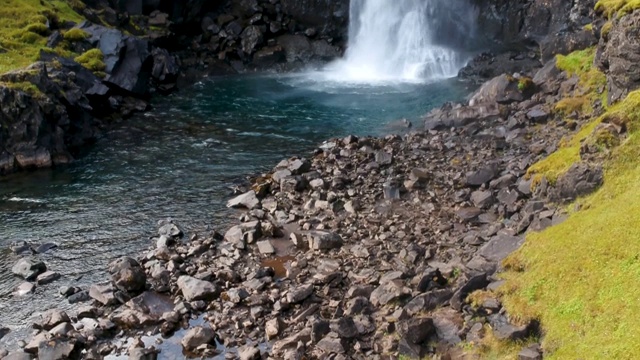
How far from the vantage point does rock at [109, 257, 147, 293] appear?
22.7m

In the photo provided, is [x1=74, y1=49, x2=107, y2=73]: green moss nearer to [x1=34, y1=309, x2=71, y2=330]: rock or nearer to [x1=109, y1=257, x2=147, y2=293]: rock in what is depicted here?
[x1=109, y1=257, x2=147, y2=293]: rock

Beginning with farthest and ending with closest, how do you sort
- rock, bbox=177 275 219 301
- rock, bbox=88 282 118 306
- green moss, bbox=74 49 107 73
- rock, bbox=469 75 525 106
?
green moss, bbox=74 49 107 73 → rock, bbox=469 75 525 106 → rock, bbox=88 282 118 306 → rock, bbox=177 275 219 301

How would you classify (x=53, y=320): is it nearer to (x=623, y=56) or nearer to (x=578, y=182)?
(x=578, y=182)

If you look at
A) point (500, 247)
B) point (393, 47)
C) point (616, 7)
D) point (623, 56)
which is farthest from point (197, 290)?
point (393, 47)

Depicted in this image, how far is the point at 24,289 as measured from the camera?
76.9ft

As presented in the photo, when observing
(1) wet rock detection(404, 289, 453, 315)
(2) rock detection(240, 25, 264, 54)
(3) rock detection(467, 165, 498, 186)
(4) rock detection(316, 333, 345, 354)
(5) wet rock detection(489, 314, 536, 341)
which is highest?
(2) rock detection(240, 25, 264, 54)

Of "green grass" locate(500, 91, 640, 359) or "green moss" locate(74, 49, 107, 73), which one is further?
"green moss" locate(74, 49, 107, 73)

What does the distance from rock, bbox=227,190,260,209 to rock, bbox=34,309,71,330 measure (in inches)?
412

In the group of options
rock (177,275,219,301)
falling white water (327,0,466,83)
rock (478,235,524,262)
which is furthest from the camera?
falling white water (327,0,466,83)

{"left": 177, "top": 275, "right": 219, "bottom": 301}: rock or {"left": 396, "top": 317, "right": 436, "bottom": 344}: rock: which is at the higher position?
{"left": 396, "top": 317, "right": 436, "bottom": 344}: rock

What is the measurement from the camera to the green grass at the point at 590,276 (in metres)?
14.6

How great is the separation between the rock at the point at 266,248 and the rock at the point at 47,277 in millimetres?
7686

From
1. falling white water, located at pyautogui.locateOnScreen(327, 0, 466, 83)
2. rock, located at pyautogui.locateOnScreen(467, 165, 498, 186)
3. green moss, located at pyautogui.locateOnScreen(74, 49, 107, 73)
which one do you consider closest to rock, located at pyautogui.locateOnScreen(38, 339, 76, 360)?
rock, located at pyautogui.locateOnScreen(467, 165, 498, 186)

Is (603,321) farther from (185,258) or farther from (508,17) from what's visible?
(508,17)
